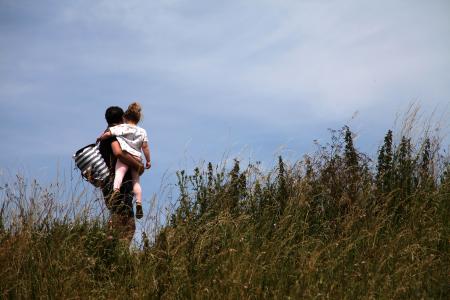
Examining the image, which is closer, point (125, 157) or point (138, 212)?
point (138, 212)

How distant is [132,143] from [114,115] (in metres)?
0.41

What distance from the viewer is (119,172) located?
6.48 meters

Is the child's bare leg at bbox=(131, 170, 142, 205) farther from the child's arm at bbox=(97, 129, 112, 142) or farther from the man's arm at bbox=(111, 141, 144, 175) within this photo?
the child's arm at bbox=(97, 129, 112, 142)

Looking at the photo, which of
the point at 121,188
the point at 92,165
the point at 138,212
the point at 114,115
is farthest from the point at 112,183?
the point at 114,115

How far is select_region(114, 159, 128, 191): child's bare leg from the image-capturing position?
6.39 m

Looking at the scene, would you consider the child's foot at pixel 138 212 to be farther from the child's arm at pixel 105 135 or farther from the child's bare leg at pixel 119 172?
the child's arm at pixel 105 135

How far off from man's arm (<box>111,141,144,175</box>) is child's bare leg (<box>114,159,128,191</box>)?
43mm

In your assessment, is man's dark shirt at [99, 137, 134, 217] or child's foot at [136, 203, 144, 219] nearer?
man's dark shirt at [99, 137, 134, 217]

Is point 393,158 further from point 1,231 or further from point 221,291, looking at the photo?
point 1,231

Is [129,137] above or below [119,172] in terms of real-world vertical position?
above

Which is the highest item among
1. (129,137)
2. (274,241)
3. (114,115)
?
(114,115)

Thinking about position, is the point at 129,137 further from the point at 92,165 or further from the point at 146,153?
the point at 92,165

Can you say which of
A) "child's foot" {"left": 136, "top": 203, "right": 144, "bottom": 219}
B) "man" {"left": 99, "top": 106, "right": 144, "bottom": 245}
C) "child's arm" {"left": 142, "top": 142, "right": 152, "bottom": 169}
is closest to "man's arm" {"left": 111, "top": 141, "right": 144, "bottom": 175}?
"man" {"left": 99, "top": 106, "right": 144, "bottom": 245}

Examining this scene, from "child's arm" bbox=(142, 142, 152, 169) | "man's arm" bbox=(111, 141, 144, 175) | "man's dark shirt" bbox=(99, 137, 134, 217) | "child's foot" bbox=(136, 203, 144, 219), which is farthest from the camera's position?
"child's arm" bbox=(142, 142, 152, 169)
